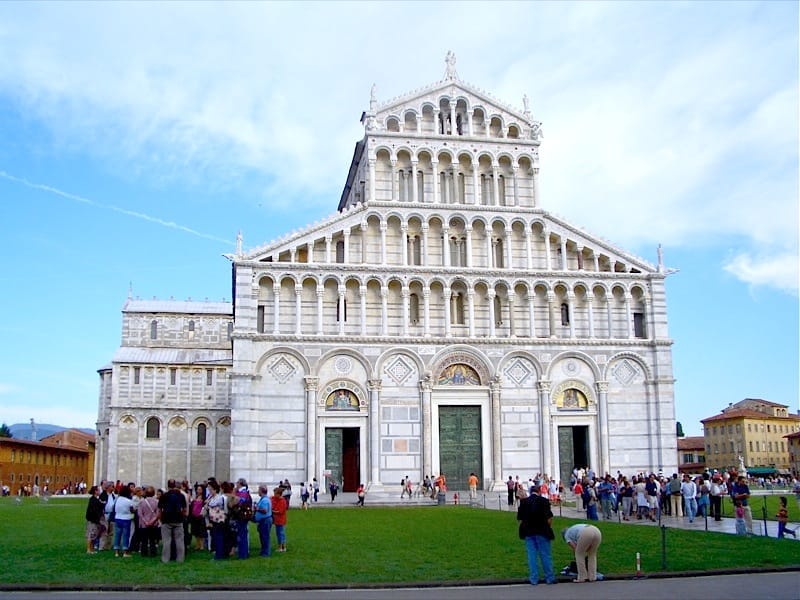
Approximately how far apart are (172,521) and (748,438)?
8016 cm

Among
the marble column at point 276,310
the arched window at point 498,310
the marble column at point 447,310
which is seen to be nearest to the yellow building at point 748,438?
the arched window at point 498,310

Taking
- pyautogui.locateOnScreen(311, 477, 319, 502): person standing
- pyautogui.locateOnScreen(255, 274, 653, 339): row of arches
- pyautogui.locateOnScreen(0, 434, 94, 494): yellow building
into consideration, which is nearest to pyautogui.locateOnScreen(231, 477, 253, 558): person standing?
pyautogui.locateOnScreen(311, 477, 319, 502): person standing

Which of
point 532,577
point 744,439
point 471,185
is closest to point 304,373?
point 471,185

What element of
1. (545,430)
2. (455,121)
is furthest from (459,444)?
(455,121)

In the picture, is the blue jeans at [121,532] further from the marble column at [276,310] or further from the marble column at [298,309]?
the marble column at [298,309]

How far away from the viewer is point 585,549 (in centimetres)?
1420

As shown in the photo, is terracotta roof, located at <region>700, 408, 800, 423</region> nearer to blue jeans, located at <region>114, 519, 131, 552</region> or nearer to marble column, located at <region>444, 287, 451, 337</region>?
marble column, located at <region>444, 287, 451, 337</region>

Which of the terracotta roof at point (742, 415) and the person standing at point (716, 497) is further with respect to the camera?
the terracotta roof at point (742, 415)

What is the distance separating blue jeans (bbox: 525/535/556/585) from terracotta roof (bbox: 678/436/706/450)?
8683cm

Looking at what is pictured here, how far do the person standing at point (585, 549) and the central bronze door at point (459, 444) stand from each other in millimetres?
25383

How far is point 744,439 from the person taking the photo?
283ft

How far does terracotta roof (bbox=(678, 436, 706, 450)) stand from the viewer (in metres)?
95.5

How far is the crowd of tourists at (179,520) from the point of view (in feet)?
55.6

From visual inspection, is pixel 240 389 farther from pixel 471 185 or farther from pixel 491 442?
pixel 471 185
